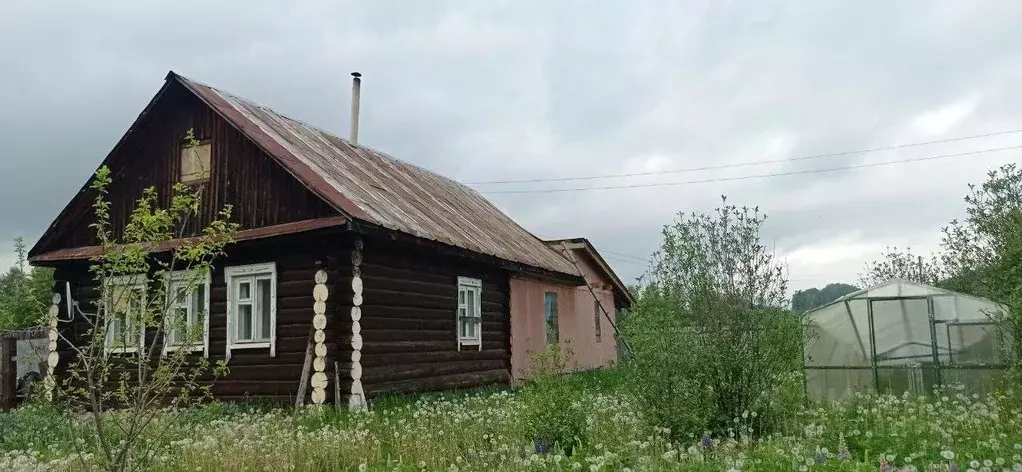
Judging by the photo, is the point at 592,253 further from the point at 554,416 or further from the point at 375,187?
the point at 554,416

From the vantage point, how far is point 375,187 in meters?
15.3

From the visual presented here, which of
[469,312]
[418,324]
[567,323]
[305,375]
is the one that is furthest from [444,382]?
[567,323]

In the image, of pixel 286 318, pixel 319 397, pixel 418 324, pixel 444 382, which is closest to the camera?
pixel 319 397

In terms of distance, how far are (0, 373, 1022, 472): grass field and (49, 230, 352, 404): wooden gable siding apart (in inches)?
71.3

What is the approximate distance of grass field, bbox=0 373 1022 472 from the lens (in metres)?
6.38

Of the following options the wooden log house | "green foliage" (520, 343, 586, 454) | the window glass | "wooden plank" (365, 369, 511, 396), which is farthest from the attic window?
the window glass

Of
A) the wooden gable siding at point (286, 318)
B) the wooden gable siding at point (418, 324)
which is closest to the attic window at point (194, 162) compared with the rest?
the wooden gable siding at point (286, 318)

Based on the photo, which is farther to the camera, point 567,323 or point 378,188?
point 567,323

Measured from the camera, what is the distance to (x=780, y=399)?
8656 mm

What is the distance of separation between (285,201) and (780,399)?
27.6 ft

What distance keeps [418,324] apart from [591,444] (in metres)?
→ 6.82

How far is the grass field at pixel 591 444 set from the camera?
6.38m

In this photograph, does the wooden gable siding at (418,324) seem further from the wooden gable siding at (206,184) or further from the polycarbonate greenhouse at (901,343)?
the polycarbonate greenhouse at (901,343)

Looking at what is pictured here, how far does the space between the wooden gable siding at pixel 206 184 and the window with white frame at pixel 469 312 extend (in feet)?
13.9
